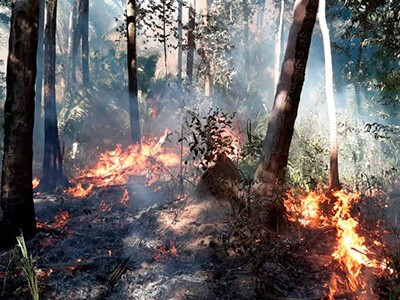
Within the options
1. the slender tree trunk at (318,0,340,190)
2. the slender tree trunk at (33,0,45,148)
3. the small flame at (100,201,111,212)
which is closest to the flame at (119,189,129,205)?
the small flame at (100,201,111,212)

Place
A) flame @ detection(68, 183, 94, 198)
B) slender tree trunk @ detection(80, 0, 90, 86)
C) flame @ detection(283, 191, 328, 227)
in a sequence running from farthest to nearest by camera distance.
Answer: slender tree trunk @ detection(80, 0, 90, 86) < flame @ detection(68, 183, 94, 198) < flame @ detection(283, 191, 328, 227)

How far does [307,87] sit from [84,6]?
14823 mm

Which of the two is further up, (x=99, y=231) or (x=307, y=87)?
(x=307, y=87)

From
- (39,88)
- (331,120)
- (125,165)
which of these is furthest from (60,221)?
(39,88)

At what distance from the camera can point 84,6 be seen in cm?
2062

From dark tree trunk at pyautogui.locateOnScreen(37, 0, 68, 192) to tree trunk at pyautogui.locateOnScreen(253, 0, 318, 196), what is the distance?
7550 mm

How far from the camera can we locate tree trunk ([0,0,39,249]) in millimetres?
5727

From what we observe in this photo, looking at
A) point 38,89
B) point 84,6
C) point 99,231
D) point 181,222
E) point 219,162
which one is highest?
point 84,6

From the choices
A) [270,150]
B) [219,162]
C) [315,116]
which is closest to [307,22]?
[270,150]

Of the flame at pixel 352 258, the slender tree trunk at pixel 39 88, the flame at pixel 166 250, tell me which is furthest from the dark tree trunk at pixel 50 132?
the flame at pixel 352 258

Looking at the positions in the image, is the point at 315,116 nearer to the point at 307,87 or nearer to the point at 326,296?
the point at 307,87

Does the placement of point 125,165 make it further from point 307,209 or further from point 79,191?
point 307,209

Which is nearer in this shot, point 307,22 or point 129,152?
point 307,22

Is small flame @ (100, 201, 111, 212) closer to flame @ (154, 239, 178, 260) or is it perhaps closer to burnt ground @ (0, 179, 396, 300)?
burnt ground @ (0, 179, 396, 300)
